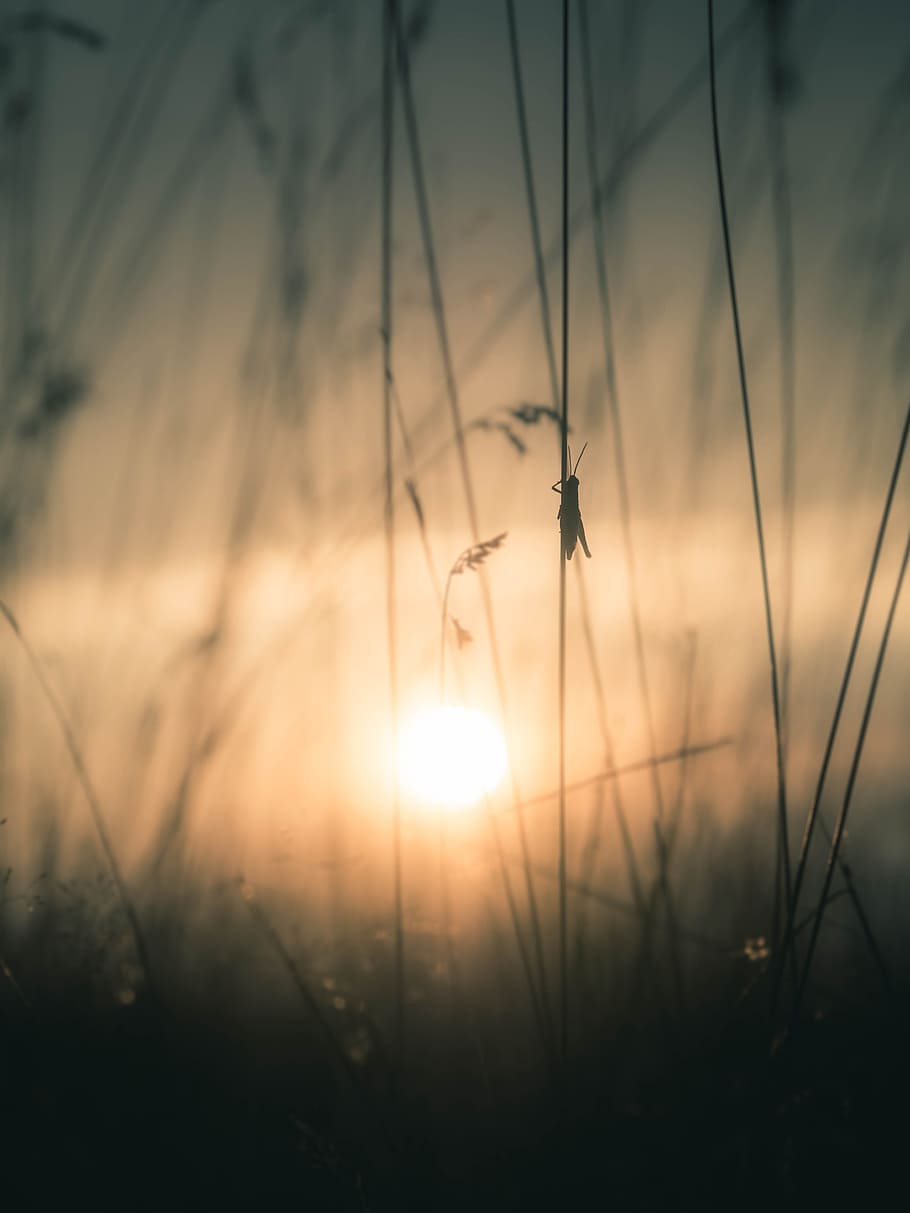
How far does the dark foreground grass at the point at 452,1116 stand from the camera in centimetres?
100

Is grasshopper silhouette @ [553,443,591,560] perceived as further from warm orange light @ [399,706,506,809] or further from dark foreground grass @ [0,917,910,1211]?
dark foreground grass @ [0,917,910,1211]

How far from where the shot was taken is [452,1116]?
1.26 metres

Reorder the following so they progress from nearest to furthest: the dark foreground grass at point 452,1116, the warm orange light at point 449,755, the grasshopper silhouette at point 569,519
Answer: the grasshopper silhouette at point 569,519 → the dark foreground grass at point 452,1116 → the warm orange light at point 449,755

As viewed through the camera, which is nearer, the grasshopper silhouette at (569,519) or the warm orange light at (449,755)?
the grasshopper silhouette at (569,519)

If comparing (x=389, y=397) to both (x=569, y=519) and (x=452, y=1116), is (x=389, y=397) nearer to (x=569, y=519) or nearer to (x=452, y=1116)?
(x=569, y=519)

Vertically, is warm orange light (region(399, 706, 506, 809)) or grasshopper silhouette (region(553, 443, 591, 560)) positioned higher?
warm orange light (region(399, 706, 506, 809))

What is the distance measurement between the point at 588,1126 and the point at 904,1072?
0.41 metres

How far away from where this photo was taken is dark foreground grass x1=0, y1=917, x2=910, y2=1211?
100 centimetres

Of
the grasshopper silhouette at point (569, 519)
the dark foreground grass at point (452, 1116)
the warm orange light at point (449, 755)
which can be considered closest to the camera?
the grasshopper silhouette at point (569, 519)

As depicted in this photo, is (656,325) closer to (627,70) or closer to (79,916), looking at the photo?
(627,70)

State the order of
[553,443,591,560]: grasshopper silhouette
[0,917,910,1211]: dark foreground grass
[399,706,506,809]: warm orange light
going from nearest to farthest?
[553,443,591,560]: grasshopper silhouette → [0,917,910,1211]: dark foreground grass → [399,706,506,809]: warm orange light

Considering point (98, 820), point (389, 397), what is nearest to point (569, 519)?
point (389, 397)

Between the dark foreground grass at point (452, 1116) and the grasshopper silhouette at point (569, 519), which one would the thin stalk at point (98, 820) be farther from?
the grasshopper silhouette at point (569, 519)

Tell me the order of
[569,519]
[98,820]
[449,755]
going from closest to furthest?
[569,519], [98,820], [449,755]
